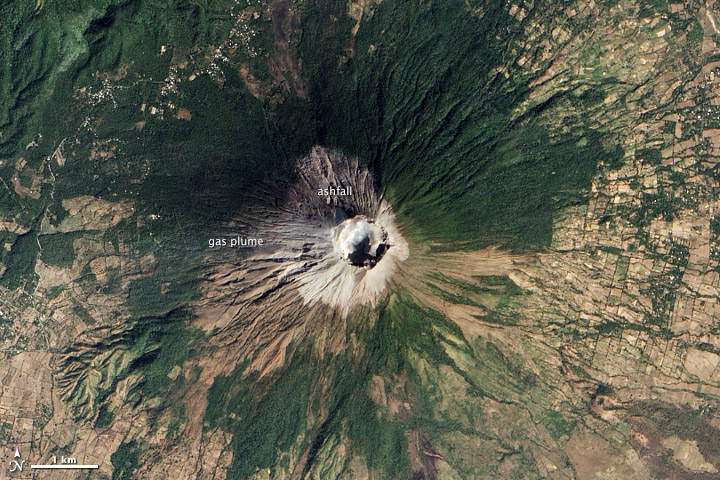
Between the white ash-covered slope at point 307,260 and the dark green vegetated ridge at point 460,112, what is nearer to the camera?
the dark green vegetated ridge at point 460,112

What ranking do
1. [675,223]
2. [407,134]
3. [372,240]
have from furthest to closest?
[372,240], [407,134], [675,223]

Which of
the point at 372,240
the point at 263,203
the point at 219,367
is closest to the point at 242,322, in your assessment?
the point at 219,367

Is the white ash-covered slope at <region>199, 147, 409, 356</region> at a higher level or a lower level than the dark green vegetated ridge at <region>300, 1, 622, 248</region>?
lower

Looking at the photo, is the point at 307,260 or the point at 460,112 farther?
the point at 307,260

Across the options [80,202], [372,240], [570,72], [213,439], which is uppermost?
[570,72]

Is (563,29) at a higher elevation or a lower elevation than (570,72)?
higher

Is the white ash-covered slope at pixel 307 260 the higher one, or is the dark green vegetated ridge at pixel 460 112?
the dark green vegetated ridge at pixel 460 112

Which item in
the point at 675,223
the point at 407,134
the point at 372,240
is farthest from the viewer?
the point at 372,240

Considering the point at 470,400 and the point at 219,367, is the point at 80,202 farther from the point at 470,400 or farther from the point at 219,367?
the point at 470,400

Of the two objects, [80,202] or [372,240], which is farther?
[372,240]

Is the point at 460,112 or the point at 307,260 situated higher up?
the point at 460,112

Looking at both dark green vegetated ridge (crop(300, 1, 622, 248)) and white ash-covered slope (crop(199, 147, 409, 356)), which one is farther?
white ash-covered slope (crop(199, 147, 409, 356))
